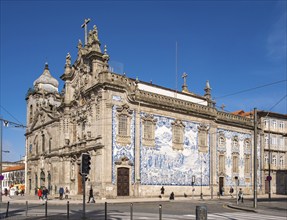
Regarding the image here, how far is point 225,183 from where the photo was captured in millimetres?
45344

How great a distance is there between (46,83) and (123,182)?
31590 millimetres

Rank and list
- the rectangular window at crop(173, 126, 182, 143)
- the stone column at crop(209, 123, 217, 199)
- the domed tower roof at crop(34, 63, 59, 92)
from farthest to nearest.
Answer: the domed tower roof at crop(34, 63, 59, 92)
the stone column at crop(209, 123, 217, 199)
the rectangular window at crop(173, 126, 182, 143)

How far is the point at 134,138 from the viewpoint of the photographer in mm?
36125

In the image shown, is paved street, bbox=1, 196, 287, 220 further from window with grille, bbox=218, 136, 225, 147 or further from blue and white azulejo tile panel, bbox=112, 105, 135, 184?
window with grille, bbox=218, 136, 225, 147

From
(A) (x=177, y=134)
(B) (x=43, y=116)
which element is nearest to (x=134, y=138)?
(A) (x=177, y=134)

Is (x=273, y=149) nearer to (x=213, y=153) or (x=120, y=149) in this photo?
(x=213, y=153)

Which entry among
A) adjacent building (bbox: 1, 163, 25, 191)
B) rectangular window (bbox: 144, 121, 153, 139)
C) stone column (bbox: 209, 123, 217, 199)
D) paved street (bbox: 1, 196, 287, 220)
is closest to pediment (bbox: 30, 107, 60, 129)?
rectangular window (bbox: 144, 121, 153, 139)

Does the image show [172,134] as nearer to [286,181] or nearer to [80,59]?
[80,59]

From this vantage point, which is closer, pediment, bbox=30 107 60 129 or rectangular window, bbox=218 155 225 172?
rectangular window, bbox=218 155 225 172

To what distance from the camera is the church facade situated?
34.9m

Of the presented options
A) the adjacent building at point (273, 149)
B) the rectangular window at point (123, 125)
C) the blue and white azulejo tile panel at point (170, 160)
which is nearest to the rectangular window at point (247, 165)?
the adjacent building at point (273, 149)

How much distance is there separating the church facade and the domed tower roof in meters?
9.27

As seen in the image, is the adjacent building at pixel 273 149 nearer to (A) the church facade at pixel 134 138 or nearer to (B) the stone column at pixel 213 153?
(A) the church facade at pixel 134 138

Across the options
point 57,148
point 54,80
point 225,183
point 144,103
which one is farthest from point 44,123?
point 225,183
